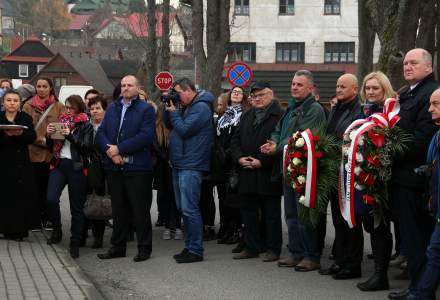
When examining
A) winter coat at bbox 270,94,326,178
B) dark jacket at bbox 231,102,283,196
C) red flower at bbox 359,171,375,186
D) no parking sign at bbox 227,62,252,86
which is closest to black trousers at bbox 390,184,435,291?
red flower at bbox 359,171,375,186

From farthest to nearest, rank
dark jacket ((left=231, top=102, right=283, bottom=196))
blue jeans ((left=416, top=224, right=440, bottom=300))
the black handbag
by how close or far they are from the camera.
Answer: the black handbag → dark jacket ((left=231, top=102, right=283, bottom=196)) → blue jeans ((left=416, top=224, right=440, bottom=300))

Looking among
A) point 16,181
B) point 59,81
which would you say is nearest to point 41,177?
point 16,181

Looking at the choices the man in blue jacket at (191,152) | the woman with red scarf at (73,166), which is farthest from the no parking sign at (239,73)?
the man in blue jacket at (191,152)

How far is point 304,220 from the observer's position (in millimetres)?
9961

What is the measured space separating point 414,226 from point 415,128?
0.89 meters

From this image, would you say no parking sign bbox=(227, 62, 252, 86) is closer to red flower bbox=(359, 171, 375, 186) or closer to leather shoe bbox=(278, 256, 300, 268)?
leather shoe bbox=(278, 256, 300, 268)

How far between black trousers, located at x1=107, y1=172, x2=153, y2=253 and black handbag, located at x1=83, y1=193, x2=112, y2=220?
0.46m

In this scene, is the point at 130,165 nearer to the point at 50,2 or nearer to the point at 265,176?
the point at 265,176

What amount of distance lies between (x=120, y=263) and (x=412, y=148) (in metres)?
4.13

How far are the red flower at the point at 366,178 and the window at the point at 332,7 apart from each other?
51268mm

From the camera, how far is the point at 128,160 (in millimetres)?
10984

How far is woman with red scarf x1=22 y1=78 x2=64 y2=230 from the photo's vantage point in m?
12.7

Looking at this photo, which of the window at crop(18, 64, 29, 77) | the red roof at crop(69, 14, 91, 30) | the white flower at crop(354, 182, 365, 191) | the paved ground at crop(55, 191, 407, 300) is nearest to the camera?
the white flower at crop(354, 182, 365, 191)

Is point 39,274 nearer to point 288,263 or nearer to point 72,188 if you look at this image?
point 72,188
